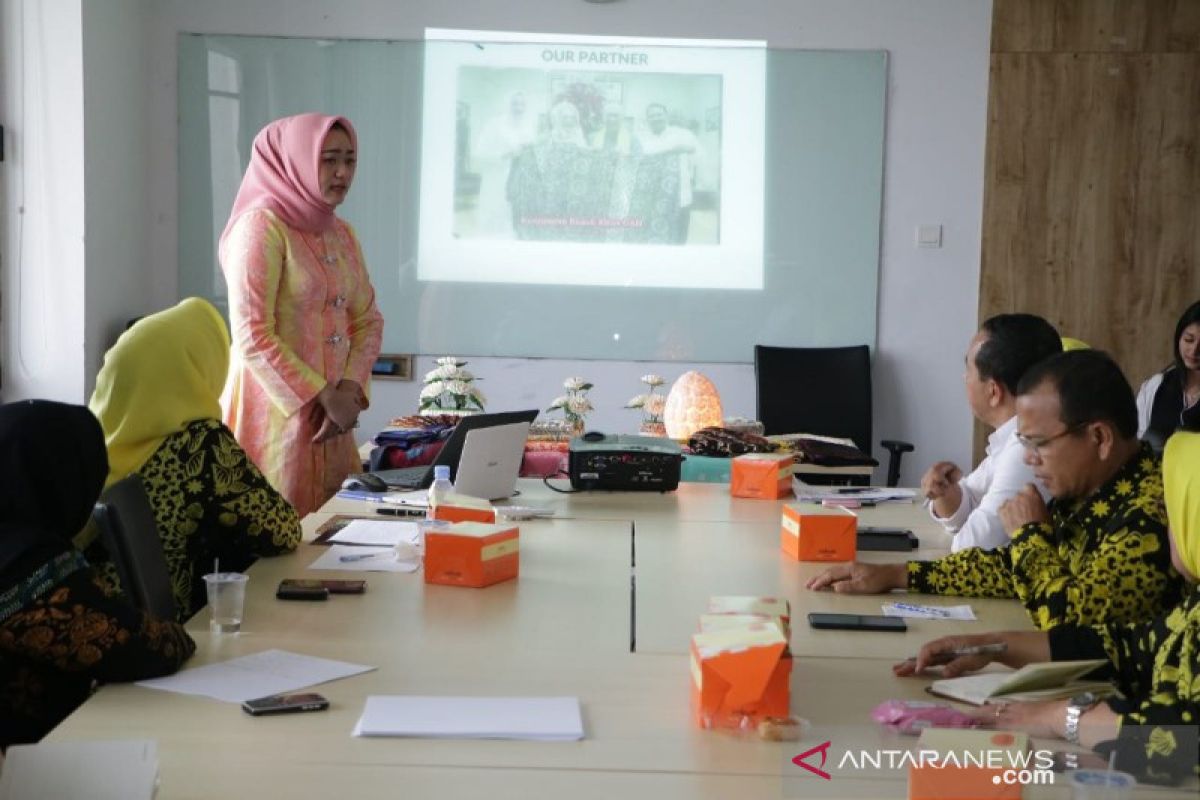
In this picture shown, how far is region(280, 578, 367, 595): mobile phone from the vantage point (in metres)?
2.54

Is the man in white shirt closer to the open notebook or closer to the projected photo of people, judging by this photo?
the open notebook

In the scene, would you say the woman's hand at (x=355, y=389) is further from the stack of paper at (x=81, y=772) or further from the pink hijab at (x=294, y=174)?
the stack of paper at (x=81, y=772)

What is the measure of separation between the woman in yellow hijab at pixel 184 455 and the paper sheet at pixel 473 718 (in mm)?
971

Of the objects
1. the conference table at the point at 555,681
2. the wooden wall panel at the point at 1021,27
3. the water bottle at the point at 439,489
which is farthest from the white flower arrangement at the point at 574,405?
the wooden wall panel at the point at 1021,27

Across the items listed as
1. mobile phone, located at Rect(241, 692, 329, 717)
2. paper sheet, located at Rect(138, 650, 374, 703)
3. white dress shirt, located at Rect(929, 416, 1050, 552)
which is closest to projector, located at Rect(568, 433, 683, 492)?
white dress shirt, located at Rect(929, 416, 1050, 552)

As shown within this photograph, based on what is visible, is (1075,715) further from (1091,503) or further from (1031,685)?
(1091,503)

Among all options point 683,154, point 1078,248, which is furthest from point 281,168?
point 1078,248

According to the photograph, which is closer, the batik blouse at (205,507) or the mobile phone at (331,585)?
the mobile phone at (331,585)

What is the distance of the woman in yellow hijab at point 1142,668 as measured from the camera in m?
1.70

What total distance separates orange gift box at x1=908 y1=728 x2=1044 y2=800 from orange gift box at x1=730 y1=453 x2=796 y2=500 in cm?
223

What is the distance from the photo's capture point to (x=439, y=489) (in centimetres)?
307

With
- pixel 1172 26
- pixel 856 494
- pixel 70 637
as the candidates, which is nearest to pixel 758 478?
pixel 856 494

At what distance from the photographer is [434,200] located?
603cm

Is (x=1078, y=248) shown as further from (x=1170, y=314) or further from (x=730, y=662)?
(x=730, y=662)
